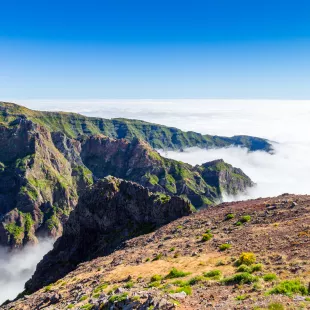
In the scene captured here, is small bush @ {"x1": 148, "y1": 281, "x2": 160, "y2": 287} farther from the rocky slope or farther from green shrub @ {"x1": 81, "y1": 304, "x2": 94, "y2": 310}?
green shrub @ {"x1": 81, "y1": 304, "x2": 94, "y2": 310}

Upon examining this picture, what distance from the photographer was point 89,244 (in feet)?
313

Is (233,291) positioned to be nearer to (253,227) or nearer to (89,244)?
(253,227)

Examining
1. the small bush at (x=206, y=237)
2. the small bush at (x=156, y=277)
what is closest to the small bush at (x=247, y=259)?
the small bush at (x=156, y=277)

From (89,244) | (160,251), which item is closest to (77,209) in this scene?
(89,244)

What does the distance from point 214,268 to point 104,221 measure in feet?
233

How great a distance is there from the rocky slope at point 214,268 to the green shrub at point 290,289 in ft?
0.22

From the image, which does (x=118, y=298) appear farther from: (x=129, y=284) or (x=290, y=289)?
(x=290, y=289)

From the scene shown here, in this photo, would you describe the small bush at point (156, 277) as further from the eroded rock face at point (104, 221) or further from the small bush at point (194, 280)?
the eroded rock face at point (104, 221)

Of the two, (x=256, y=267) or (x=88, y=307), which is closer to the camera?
(x=256, y=267)

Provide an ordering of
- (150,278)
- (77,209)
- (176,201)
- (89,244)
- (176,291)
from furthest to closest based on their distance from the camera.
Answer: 1. (77,209)
2. (89,244)
3. (176,201)
4. (150,278)
5. (176,291)

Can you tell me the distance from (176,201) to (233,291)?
61.9 m

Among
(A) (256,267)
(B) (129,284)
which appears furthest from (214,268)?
(B) (129,284)

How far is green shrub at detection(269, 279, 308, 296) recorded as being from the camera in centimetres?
2209

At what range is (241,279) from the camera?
89.8 ft
